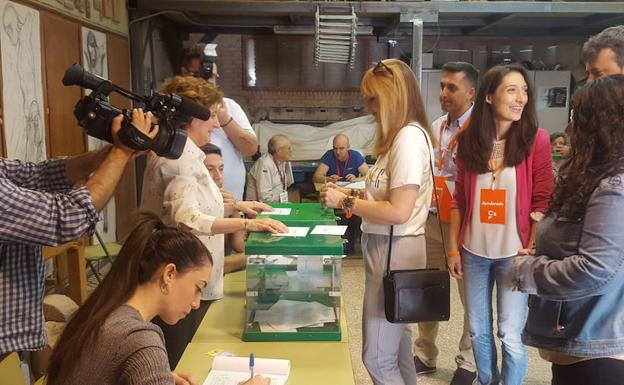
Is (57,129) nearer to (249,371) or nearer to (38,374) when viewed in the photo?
(38,374)

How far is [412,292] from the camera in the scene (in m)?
1.94

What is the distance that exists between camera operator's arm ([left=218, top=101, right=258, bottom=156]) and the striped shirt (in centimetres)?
138

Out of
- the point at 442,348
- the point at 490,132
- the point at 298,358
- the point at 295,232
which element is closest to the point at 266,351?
the point at 298,358

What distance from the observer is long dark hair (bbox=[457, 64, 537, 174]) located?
222cm

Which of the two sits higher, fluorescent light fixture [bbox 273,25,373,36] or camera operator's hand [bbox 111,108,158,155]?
fluorescent light fixture [bbox 273,25,373,36]

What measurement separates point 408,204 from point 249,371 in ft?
2.46

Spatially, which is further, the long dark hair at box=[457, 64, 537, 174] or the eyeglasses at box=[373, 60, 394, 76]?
the long dark hair at box=[457, 64, 537, 174]

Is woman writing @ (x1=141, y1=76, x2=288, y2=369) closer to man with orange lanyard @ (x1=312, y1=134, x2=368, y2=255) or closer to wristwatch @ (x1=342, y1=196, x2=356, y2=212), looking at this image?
wristwatch @ (x1=342, y1=196, x2=356, y2=212)

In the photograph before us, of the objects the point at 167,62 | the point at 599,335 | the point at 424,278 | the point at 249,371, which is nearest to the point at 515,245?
the point at 424,278

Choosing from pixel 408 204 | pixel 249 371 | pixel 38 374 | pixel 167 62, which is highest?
pixel 167 62

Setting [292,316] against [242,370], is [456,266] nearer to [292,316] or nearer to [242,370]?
[292,316]

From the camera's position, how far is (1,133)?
3225mm

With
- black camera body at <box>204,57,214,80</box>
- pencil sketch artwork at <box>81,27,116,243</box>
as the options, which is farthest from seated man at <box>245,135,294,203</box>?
black camera body at <box>204,57,214,80</box>

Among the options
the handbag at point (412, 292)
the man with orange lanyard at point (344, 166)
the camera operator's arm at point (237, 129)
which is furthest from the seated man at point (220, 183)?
the man with orange lanyard at point (344, 166)
